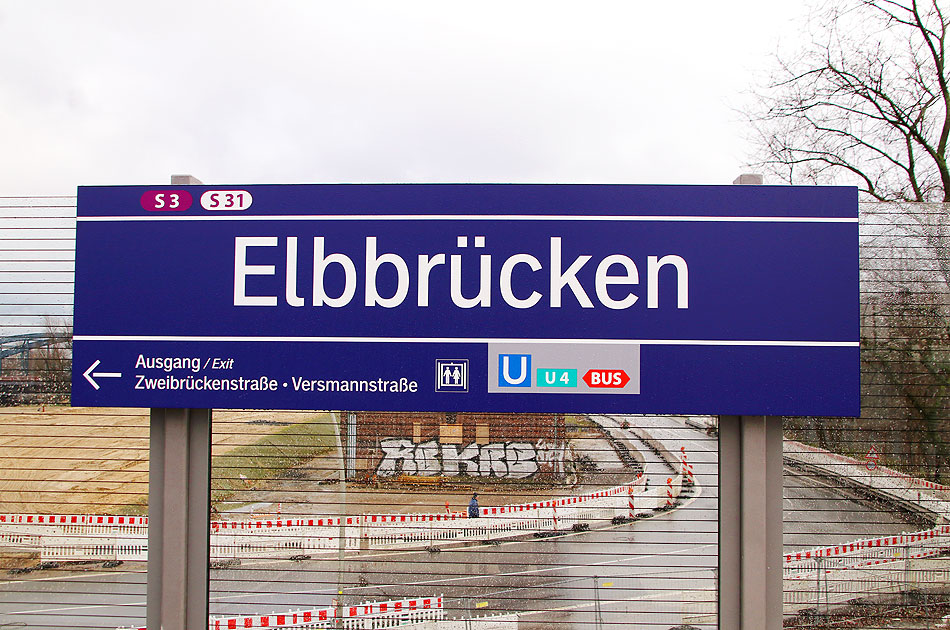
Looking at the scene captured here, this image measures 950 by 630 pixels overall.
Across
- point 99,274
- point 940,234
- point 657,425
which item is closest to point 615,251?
point 657,425

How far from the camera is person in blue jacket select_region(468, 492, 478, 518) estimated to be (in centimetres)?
344

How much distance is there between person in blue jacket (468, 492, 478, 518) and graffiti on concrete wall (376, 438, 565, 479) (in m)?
0.13

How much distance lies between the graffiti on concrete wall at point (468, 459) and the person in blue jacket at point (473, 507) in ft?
0.41

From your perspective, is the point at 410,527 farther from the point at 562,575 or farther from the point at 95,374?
the point at 95,374

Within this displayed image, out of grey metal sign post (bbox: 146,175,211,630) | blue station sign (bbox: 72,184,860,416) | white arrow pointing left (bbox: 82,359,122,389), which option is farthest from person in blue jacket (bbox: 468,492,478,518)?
white arrow pointing left (bbox: 82,359,122,389)

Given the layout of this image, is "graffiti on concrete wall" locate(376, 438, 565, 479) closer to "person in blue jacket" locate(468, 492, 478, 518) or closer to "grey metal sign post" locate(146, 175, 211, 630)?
"person in blue jacket" locate(468, 492, 478, 518)

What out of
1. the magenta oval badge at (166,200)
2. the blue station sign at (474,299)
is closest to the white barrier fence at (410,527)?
the blue station sign at (474,299)

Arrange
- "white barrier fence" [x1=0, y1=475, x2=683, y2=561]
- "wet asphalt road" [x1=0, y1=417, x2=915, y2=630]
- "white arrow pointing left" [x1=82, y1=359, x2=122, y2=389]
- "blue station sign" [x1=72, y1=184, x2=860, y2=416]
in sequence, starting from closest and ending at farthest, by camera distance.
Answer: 1. "blue station sign" [x1=72, y1=184, x2=860, y2=416]
2. "white arrow pointing left" [x1=82, y1=359, x2=122, y2=389]
3. "wet asphalt road" [x1=0, y1=417, x2=915, y2=630]
4. "white barrier fence" [x1=0, y1=475, x2=683, y2=561]

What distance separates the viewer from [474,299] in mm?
3055

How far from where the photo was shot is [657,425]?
11.2 ft

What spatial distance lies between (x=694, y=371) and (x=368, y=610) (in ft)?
7.38

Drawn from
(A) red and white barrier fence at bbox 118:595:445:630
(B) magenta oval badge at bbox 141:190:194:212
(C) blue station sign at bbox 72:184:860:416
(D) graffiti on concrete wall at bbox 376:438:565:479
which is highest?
(B) magenta oval badge at bbox 141:190:194:212

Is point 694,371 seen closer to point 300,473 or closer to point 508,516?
point 508,516

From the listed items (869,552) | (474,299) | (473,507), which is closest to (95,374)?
(474,299)
